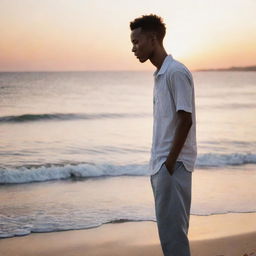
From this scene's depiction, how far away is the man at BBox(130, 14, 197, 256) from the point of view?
262 cm

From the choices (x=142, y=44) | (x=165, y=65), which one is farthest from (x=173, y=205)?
(x=142, y=44)

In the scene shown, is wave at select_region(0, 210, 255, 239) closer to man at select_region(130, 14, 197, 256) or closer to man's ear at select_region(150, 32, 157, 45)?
man at select_region(130, 14, 197, 256)

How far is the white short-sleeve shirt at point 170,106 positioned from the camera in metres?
2.61

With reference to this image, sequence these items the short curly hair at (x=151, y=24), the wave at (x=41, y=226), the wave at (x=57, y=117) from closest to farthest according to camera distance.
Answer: the short curly hair at (x=151, y=24) < the wave at (x=41, y=226) < the wave at (x=57, y=117)

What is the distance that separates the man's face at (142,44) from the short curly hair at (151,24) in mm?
30

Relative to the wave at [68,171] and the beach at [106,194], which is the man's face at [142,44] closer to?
the beach at [106,194]

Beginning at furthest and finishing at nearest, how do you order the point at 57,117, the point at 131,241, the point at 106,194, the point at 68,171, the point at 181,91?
the point at 57,117, the point at 68,171, the point at 106,194, the point at 131,241, the point at 181,91

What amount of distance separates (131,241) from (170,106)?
3331 mm

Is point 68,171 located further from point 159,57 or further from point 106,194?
point 159,57

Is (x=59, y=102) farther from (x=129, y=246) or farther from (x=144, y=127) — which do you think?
(x=129, y=246)

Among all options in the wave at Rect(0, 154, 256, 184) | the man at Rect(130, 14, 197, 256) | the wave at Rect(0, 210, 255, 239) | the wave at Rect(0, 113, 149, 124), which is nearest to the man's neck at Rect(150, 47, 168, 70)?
the man at Rect(130, 14, 197, 256)

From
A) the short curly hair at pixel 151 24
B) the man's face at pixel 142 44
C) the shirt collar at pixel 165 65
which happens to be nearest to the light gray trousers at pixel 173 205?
the shirt collar at pixel 165 65

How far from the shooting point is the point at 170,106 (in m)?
2.66

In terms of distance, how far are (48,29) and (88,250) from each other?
106 ft
